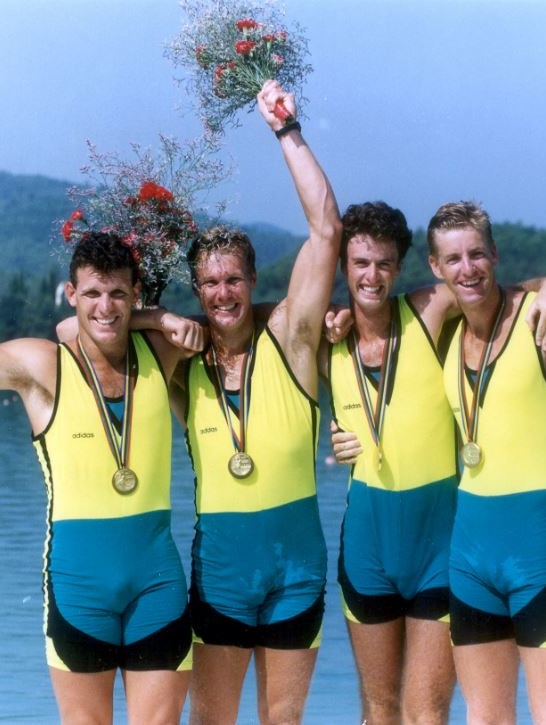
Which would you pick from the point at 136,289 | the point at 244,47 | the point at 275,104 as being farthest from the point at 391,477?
the point at 244,47

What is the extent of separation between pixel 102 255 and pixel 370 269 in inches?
40.2

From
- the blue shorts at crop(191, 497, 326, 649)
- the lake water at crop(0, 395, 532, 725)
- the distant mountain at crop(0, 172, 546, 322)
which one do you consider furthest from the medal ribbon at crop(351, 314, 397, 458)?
the distant mountain at crop(0, 172, 546, 322)

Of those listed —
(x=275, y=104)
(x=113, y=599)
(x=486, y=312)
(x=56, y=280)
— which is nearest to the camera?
(x=113, y=599)

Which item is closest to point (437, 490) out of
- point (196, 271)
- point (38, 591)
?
point (196, 271)

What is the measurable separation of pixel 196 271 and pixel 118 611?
1.33m

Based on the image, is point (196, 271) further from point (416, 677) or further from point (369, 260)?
point (416, 677)

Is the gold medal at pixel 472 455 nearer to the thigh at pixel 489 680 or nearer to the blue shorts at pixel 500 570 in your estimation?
the blue shorts at pixel 500 570

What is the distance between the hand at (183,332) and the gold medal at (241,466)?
0.44 m

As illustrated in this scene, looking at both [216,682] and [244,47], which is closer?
[216,682]

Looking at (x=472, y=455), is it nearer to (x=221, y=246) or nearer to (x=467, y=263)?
(x=467, y=263)

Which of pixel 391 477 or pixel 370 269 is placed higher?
pixel 370 269

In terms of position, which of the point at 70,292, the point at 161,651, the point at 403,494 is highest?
the point at 70,292

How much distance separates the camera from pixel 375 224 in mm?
5184

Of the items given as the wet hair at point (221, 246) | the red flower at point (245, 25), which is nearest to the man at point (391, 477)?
the wet hair at point (221, 246)
